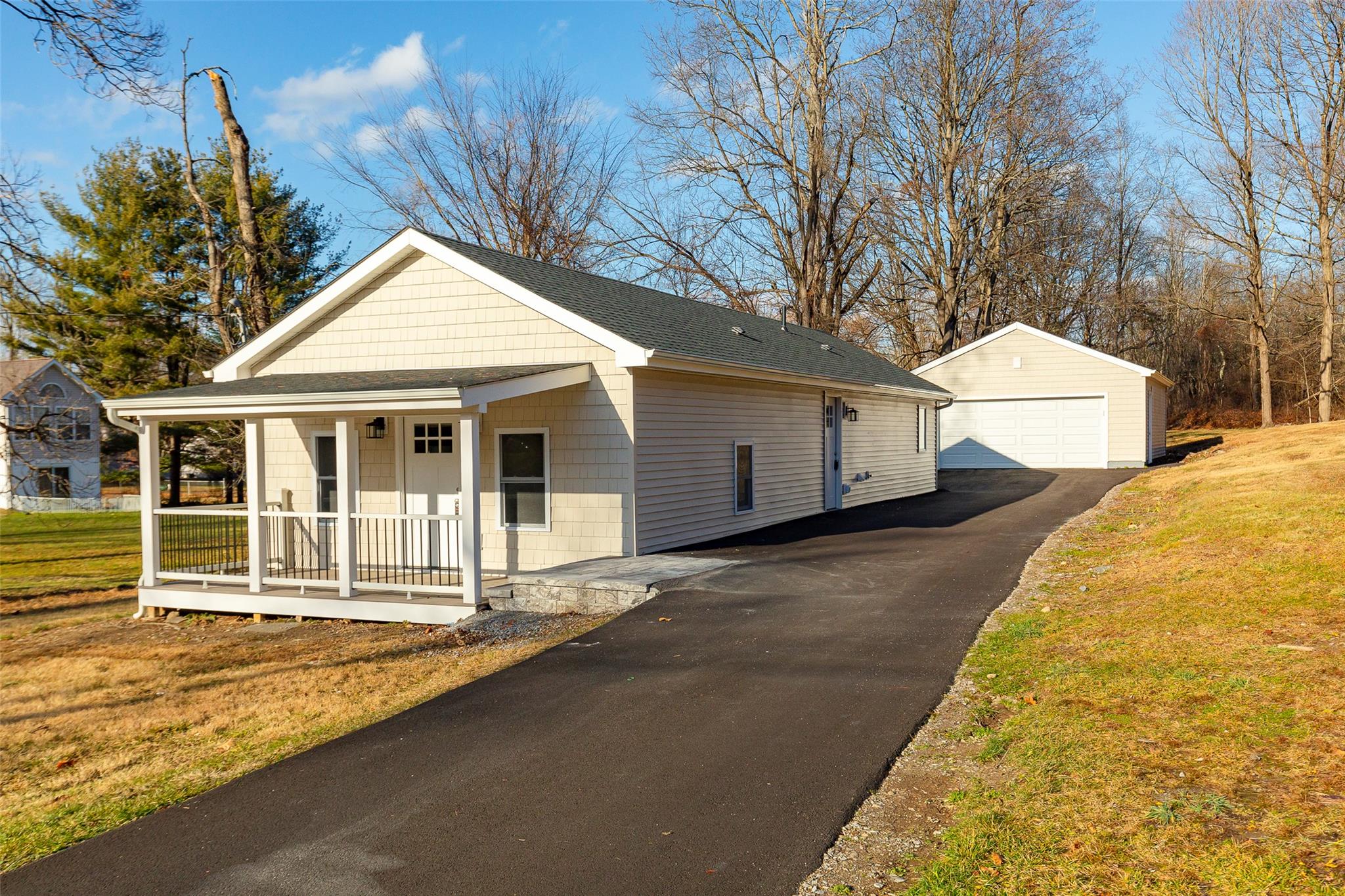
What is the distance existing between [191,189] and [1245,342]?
51413mm

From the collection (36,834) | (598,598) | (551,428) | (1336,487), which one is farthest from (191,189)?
(1336,487)

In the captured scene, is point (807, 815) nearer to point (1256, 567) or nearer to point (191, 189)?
point (1256, 567)

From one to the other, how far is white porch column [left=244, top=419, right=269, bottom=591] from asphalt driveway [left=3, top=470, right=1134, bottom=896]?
561 centimetres

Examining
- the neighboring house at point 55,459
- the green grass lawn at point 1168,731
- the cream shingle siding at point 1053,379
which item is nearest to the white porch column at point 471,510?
the green grass lawn at point 1168,731

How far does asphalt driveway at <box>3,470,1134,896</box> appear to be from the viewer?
165 inches

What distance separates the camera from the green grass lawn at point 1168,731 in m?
3.77

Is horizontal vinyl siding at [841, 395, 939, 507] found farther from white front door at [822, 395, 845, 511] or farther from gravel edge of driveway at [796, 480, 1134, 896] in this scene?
gravel edge of driveway at [796, 480, 1134, 896]

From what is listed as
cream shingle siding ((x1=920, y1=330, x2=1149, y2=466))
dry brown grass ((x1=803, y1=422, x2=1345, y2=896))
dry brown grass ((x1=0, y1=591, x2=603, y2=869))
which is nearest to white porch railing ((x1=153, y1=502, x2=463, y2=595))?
dry brown grass ((x1=0, y1=591, x2=603, y2=869))

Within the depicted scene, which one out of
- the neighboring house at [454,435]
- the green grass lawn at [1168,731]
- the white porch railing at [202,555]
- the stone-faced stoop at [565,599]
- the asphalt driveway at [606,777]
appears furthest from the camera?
the white porch railing at [202,555]

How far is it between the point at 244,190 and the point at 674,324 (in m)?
11.0

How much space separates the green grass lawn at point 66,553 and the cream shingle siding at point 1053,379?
24055 millimetres

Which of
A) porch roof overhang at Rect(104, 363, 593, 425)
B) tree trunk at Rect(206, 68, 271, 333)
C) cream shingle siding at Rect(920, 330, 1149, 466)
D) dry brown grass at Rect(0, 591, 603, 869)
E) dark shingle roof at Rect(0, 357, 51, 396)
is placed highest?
tree trunk at Rect(206, 68, 271, 333)

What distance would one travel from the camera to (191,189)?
21.4m

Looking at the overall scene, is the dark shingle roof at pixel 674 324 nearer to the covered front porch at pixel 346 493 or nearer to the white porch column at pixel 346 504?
the covered front porch at pixel 346 493
